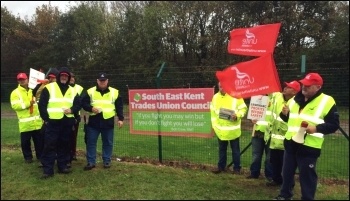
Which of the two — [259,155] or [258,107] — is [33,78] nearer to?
[258,107]

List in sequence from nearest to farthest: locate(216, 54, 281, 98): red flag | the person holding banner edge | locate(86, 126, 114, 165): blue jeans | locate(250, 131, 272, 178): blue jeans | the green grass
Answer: locate(216, 54, 281, 98): red flag < the green grass < the person holding banner edge < locate(250, 131, 272, 178): blue jeans < locate(86, 126, 114, 165): blue jeans

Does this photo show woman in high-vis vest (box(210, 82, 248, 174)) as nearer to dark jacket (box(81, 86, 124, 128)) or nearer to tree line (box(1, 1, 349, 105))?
dark jacket (box(81, 86, 124, 128))

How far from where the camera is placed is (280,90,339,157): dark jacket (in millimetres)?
5434

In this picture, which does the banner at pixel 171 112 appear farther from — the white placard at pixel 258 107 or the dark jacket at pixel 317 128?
the dark jacket at pixel 317 128

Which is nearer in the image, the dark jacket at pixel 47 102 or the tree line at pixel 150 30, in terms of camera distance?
the dark jacket at pixel 47 102

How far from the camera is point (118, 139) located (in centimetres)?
1116

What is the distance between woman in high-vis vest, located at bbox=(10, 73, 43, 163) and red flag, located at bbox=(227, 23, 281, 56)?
14.7 feet

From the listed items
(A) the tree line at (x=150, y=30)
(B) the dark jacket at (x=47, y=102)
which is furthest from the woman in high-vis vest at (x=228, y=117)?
(A) the tree line at (x=150, y=30)

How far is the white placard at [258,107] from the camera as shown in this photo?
23.5 ft

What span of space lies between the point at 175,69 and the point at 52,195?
4.86 metres

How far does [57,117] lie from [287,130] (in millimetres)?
4198

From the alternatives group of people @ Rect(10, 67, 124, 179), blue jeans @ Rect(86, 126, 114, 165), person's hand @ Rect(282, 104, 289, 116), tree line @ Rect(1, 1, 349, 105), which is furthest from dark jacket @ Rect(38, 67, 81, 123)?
tree line @ Rect(1, 1, 349, 105)

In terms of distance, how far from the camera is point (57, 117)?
7.53 m

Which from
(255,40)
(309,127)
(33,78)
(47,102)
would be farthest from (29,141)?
(309,127)
